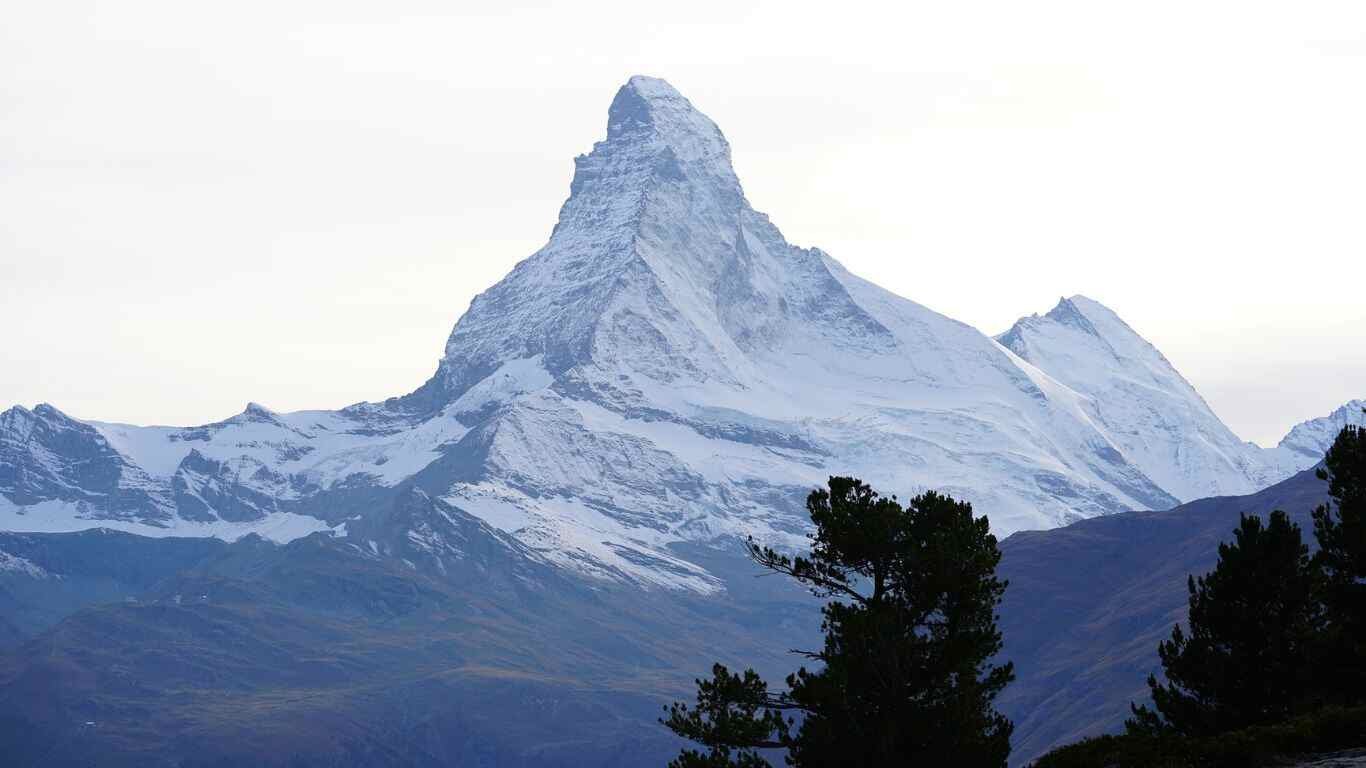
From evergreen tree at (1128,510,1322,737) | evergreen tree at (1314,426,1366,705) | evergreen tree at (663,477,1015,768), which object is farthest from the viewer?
evergreen tree at (1128,510,1322,737)

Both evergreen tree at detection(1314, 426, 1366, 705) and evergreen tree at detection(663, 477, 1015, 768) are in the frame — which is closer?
evergreen tree at detection(663, 477, 1015, 768)

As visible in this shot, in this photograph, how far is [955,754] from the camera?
64.7 m

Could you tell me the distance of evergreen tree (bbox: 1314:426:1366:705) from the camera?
71.7 meters

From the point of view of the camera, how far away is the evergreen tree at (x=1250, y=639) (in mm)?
72812

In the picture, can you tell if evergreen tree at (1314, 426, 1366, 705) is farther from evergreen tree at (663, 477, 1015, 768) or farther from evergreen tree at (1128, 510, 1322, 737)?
evergreen tree at (663, 477, 1015, 768)

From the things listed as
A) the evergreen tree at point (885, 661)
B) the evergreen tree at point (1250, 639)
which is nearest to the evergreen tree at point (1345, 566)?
the evergreen tree at point (1250, 639)

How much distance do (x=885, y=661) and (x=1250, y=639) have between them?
1650 centimetres

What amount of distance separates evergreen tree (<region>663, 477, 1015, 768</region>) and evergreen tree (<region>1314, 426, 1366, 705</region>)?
1204 centimetres

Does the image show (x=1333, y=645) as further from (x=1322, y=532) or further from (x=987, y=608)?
(x=987, y=608)

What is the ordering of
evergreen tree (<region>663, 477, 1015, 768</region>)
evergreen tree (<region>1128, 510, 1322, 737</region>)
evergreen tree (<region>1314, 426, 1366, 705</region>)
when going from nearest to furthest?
evergreen tree (<region>663, 477, 1015, 768</region>)
evergreen tree (<region>1314, 426, 1366, 705</region>)
evergreen tree (<region>1128, 510, 1322, 737</region>)

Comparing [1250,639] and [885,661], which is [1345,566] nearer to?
[1250,639]

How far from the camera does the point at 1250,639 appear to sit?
7419cm

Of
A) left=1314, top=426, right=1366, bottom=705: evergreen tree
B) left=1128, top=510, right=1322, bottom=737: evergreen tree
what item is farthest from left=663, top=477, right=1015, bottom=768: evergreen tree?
left=1314, top=426, right=1366, bottom=705: evergreen tree

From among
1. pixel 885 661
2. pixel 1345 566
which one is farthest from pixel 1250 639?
pixel 885 661
